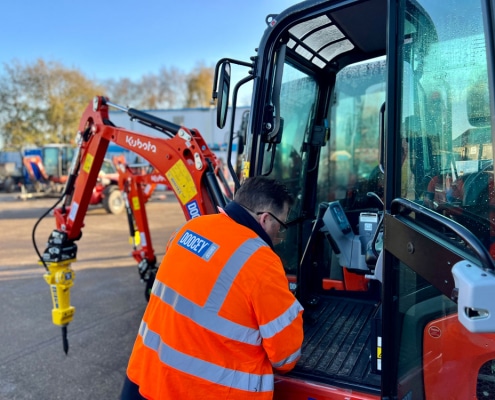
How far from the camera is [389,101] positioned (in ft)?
5.10

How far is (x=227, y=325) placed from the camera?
5.28ft

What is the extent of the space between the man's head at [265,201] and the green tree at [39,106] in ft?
112

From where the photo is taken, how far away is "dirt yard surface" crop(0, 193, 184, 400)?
3361 millimetres

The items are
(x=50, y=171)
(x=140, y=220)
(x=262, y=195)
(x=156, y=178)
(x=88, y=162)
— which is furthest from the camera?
(x=50, y=171)

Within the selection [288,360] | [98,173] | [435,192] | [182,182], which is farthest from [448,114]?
[98,173]

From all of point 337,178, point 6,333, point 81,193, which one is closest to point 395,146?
point 81,193

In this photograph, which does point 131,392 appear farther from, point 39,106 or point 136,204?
point 39,106

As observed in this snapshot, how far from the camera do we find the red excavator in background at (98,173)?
2861 millimetres

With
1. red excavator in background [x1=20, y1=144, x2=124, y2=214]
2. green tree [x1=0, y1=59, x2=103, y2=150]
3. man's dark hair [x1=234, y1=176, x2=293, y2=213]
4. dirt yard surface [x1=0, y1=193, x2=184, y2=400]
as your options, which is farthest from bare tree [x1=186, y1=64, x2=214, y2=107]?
man's dark hair [x1=234, y1=176, x2=293, y2=213]

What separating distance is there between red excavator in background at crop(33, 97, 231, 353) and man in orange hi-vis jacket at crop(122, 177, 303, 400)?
3.64ft

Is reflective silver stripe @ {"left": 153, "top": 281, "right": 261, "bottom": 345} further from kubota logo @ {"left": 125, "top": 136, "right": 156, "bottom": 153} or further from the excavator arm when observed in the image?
the excavator arm

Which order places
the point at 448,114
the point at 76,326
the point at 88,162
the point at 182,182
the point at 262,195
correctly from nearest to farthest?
the point at 448,114
the point at 262,195
the point at 182,182
the point at 88,162
the point at 76,326

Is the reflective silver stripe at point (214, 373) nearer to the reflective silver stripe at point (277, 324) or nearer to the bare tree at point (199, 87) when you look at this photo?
the reflective silver stripe at point (277, 324)

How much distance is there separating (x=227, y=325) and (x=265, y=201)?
0.54m
